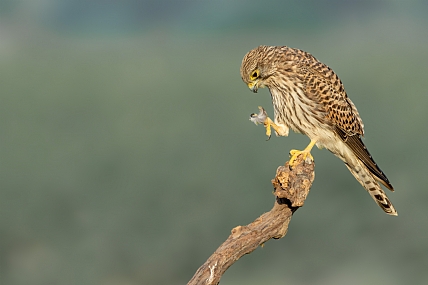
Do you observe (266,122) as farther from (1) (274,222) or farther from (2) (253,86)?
(1) (274,222)

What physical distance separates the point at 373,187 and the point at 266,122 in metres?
1.00

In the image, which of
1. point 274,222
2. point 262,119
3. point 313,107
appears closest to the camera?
point 274,222

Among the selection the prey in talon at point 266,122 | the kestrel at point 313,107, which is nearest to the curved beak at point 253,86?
the kestrel at point 313,107

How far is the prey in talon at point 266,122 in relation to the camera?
618cm

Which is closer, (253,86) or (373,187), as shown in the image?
(253,86)

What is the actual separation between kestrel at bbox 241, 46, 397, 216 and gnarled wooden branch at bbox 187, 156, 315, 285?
96 centimetres

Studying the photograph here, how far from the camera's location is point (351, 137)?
20.9 feet

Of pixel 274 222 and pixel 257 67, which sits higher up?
pixel 257 67

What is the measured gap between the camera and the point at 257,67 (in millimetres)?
6230

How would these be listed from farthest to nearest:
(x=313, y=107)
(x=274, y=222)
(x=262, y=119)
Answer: (x=313, y=107), (x=262, y=119), (x=274, y=222)

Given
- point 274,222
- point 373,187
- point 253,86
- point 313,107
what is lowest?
point 274,222

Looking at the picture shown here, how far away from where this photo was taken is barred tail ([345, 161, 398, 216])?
20.5 ft

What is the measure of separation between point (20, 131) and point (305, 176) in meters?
9.77

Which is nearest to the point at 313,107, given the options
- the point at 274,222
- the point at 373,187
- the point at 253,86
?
the point at 253,86
